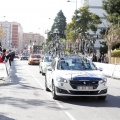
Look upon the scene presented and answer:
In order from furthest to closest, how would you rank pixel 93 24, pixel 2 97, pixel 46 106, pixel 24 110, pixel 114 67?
pixel 93 24 < pixel 114 67 < pixel 2 97 < pixel 46 106 < pixel 24 110

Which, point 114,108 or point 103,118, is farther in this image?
point 114,108

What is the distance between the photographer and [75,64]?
13.2 metres

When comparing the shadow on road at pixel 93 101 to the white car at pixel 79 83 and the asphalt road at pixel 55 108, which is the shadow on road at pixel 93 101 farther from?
the white car at pixel 79 83

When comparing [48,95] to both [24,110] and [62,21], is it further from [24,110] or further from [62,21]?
[62,21]

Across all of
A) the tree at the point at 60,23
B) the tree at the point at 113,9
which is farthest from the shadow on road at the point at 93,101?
the tree at the point at 60,23

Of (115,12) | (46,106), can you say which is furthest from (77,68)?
(115,12)

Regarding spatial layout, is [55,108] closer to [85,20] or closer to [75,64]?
[75,64]

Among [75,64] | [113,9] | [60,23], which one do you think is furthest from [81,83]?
[60,23]

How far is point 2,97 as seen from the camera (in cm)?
1289

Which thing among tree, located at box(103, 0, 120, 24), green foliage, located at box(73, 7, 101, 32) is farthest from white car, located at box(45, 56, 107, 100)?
green foliage, located at box(73, 7, 101, 32)

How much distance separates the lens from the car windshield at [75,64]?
13.0m

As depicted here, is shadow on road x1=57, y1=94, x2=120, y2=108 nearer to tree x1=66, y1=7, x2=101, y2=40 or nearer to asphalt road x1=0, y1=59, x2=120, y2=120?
asphalt road x1=0, y1=59, x2=120, y2=120

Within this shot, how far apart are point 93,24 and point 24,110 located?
59.9m

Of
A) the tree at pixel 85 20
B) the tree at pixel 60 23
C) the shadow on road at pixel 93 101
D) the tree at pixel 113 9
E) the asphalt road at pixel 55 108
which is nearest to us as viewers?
the asphalt road at pixel 55 108
